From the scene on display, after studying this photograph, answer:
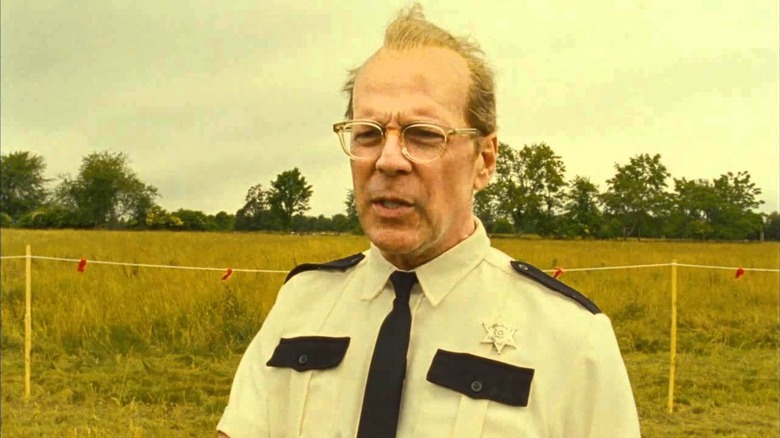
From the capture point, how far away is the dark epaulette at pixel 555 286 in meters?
1.37

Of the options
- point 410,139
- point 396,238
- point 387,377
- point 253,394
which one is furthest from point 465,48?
point 253,394

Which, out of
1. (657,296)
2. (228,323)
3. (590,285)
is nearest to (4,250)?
(228,323)

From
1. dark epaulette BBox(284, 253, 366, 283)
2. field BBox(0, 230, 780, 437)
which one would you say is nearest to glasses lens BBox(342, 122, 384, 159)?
dark epaulette BBox(284, 253, 366, 283)

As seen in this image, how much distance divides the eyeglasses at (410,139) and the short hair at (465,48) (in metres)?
0.05

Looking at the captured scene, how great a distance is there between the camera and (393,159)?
128 cm

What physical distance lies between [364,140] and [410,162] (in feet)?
0.35

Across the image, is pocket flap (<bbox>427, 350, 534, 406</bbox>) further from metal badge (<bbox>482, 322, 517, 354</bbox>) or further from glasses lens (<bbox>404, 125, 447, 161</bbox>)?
glasses lens (<bbox>404, 125, 447, 161</bbox>)

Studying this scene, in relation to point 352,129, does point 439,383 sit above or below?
below

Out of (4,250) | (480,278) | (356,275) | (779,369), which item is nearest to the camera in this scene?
(480,278)

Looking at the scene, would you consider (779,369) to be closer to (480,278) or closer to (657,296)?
(657,296)

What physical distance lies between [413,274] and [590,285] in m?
9.65

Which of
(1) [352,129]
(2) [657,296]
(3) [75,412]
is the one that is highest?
(1) [352,129]

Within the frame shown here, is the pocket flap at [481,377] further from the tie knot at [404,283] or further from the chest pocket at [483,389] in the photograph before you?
the tie knot at [404,283]

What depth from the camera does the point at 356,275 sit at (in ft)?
5.07
